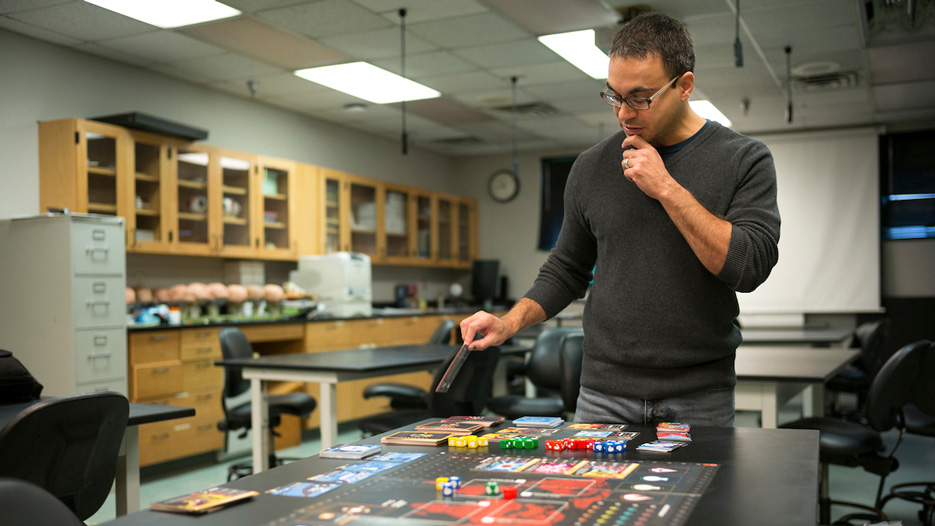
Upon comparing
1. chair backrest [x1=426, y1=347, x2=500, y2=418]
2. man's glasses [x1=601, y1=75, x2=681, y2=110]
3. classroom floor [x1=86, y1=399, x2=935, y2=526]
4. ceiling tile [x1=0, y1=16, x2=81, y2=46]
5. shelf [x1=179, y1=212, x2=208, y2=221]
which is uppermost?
ceiling tile [x1=0, y1=16, x2=81, y2=46]

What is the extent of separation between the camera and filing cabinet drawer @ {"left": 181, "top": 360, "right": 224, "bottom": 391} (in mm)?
4824

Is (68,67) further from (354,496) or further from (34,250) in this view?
(354,496)

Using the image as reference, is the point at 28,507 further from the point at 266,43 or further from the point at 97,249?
the point at 266,43

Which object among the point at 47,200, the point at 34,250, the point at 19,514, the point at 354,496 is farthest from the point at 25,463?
the point at 47,200

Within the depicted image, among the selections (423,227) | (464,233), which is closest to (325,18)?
(423,227)

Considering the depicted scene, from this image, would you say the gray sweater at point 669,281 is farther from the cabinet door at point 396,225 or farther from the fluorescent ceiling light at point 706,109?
the cabinet door at point 396,225

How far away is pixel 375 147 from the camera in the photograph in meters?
8.00

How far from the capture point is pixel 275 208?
245 inches

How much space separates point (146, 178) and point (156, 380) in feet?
4.40

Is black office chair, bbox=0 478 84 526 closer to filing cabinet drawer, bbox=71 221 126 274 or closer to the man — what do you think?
the man

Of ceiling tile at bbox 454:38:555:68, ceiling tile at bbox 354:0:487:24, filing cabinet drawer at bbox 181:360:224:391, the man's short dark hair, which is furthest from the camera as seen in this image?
ceiling tile at bbox 454:38:555:68

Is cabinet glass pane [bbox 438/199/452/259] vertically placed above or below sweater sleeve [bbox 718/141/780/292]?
above

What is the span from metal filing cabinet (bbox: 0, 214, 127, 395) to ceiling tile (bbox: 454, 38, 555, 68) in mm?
2548

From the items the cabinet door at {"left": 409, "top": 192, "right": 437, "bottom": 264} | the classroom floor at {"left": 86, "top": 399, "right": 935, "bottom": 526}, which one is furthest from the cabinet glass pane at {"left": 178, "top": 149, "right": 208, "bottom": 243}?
the cabinet door at {"left": 409, "top": 192, "right": 437, "bottom": 264}
